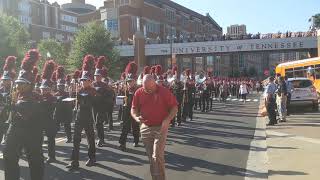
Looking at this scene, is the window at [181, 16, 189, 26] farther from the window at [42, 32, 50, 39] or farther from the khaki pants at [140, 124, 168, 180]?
the khaki pants at [140, 124, 168, 180]

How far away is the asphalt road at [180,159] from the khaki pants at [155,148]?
1.47 m

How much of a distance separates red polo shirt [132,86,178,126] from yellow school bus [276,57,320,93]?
24.0m

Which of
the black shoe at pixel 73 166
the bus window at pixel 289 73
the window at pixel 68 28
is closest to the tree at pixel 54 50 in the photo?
the bus window at pixel 289 73

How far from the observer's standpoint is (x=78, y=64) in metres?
53.2

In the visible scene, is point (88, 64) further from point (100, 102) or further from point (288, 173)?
point (288, 173)

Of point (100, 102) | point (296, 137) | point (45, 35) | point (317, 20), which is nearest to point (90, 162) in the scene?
point (100, 102)

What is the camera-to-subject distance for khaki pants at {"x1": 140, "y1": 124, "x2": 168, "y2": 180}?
7.62m

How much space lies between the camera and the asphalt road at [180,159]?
9.41 meters

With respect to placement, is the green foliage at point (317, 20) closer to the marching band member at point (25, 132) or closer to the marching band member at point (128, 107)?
the marching band member at point (128, 107)

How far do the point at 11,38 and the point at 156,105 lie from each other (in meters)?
44.0

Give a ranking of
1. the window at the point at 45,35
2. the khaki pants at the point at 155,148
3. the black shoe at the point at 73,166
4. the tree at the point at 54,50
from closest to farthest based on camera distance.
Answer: the khaki pants at the point at 155,148 < the black shoe at the point at 73,166 < the tree at the point at 54,50 < the window at the point at 45,35

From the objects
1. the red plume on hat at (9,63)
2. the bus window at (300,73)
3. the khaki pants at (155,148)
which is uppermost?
the bus window at (300,73)

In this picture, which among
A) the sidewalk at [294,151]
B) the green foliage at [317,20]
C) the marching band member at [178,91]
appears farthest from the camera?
the green foliage at [317,20]

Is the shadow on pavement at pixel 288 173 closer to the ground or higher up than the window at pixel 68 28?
closer to the ground
